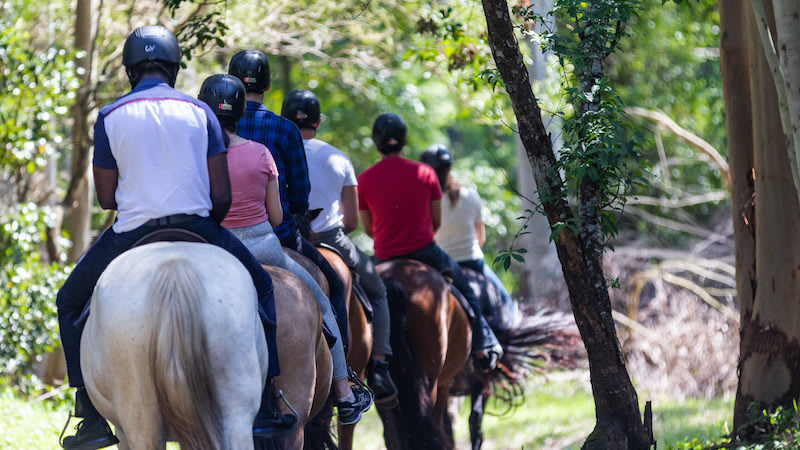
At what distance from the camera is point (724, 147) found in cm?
2044

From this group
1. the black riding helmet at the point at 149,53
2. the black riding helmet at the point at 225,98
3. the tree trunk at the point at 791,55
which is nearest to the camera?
the black riding helmet at the point at 149,53

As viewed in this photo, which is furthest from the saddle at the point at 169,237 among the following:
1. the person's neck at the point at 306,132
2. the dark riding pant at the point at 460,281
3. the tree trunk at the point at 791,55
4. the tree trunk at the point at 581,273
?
the dark riding pant at the point at 460,281

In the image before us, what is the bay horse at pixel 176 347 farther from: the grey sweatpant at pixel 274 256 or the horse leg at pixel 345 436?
the horse leg at pixel 345 436

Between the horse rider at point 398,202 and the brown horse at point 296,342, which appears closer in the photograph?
the brown horse at point 296,342

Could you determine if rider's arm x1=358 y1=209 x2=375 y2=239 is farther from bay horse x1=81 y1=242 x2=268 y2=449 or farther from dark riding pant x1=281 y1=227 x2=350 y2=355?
bay horse x1=81 y1=242 x2=268 y2=449

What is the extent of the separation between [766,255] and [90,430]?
4.62 metres

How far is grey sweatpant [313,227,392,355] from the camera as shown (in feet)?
24.4

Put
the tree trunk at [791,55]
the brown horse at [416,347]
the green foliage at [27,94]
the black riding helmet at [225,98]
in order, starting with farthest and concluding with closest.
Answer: the green foliage at [27,94], the brown horse at [416,347], the tree trunk at [791,55], the black riding helmet at [225,98]

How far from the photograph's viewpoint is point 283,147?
636cm

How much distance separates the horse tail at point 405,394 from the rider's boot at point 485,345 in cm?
119

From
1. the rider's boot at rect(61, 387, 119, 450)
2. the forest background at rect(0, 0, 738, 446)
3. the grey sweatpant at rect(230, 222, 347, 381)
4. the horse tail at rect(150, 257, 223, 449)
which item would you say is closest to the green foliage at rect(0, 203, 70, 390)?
the forest background at rect(0, 0, 738, 446)

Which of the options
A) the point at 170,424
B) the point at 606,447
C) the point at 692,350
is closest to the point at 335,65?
the point at 692,350

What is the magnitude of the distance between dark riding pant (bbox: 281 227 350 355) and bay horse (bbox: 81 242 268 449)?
6.60ft

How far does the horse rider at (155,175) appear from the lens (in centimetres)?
449
